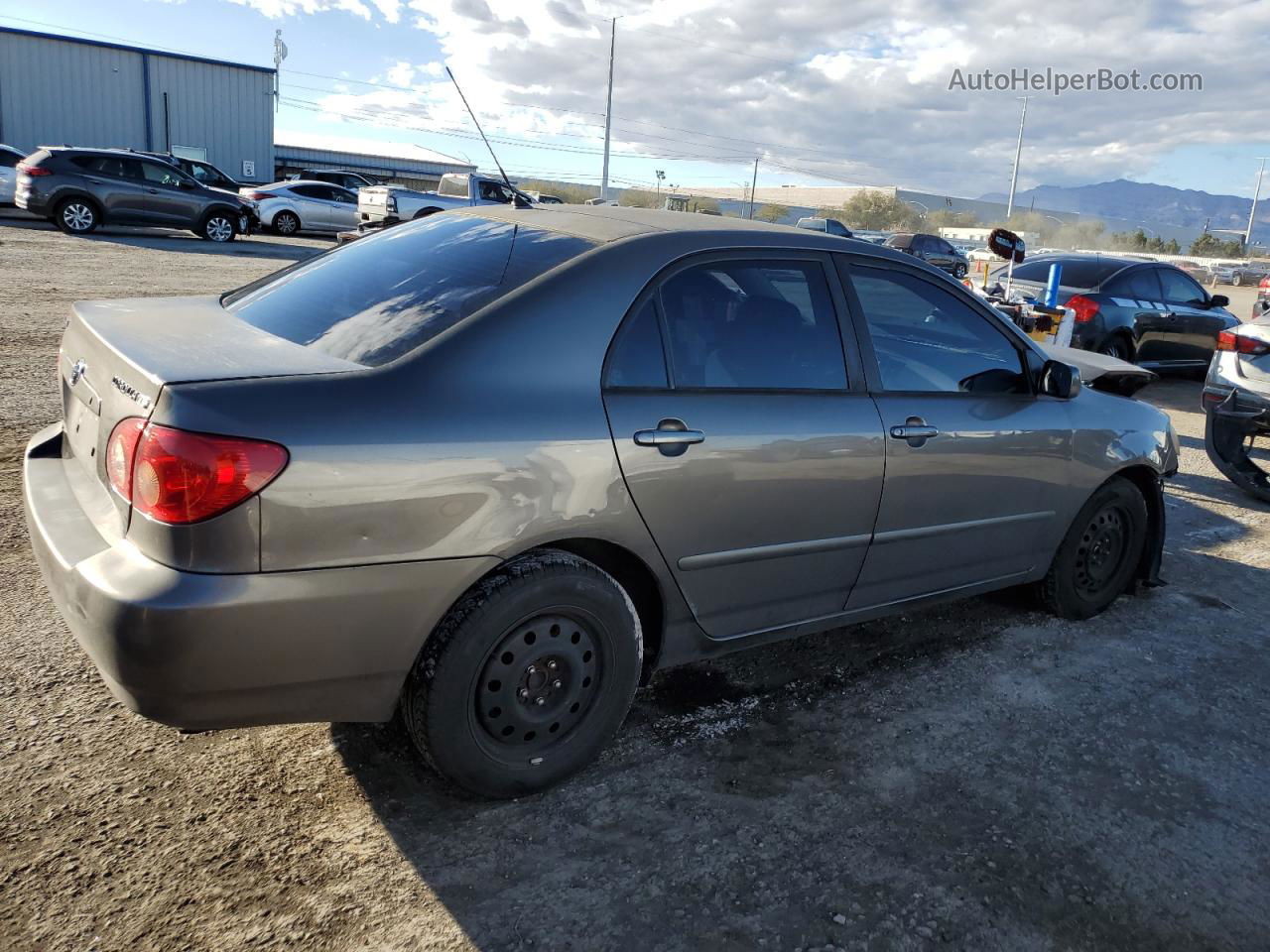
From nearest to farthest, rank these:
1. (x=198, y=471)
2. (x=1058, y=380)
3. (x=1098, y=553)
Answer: (x=198, y=471), (x=1058, y=380), (x=1098, y=553)

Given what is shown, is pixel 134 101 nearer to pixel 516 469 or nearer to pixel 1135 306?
pixel 1135 306

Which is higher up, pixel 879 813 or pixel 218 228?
pixel 218 228

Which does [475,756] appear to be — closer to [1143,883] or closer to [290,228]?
[1143,883]

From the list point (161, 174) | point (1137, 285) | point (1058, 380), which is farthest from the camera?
point (161, 174)

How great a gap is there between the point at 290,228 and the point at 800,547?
23510 millimetres

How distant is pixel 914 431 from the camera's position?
333cm

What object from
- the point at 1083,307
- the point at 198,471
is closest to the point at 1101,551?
the point at 198,471

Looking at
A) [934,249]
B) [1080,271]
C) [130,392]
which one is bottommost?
[130,392]

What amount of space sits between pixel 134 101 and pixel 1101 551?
39.1 m

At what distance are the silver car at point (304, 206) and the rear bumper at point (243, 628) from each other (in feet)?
75.6

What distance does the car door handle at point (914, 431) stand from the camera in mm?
3289

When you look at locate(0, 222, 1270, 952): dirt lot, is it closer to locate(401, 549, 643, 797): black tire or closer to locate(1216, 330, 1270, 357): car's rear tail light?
locate(401, 549, 643, 797): black tire

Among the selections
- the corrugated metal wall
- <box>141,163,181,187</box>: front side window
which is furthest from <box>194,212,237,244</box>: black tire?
the corrugated metal wall

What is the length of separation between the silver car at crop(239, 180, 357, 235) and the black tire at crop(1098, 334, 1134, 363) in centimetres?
1914
